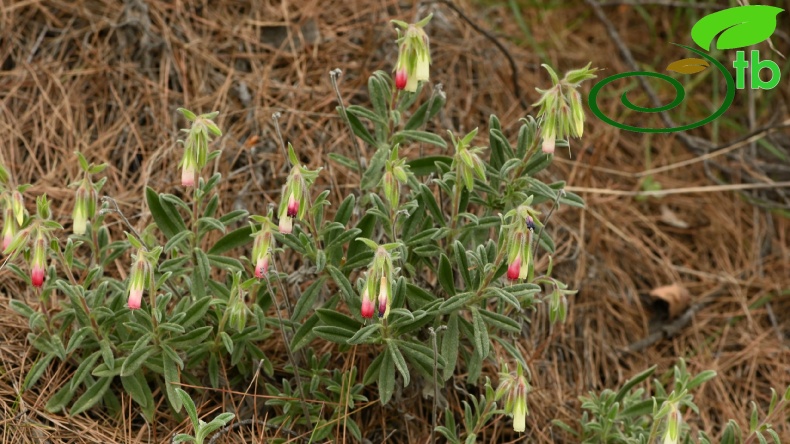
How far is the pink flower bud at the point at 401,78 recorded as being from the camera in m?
2.64

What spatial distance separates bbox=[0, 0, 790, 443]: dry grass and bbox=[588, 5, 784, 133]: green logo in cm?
24

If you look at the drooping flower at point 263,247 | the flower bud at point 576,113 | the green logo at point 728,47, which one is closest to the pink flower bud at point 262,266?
the drooping flower at point 263,247

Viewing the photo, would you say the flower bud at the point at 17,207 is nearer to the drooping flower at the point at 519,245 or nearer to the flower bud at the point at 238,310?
the flower bud at the point at 238,310

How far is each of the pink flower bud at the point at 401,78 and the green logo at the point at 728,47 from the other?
1281mm

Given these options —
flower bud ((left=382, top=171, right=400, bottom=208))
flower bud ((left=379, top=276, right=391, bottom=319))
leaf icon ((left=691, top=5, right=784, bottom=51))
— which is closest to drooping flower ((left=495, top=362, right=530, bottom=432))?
flower bud ((left=379, top=276, right=391, bottom=319))

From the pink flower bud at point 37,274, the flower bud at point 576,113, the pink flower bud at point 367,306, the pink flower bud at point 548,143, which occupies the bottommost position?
the pink flower bud at point 37,274

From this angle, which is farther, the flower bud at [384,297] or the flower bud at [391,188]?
the flower bud at [391,188]

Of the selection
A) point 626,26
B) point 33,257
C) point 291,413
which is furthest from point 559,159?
point 33,257

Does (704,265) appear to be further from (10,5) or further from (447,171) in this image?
(10,5)

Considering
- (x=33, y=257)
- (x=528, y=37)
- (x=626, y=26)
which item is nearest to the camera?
(x=33, y=257)

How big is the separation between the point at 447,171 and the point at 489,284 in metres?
0.40

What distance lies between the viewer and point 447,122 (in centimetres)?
398

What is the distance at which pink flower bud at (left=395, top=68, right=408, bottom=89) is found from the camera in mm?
2637

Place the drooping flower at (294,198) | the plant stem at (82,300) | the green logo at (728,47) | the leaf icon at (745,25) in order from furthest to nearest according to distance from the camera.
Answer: the leaf icon at (745,25) < the green logo at (728,47) < the plant stem at (82,300) < the drooping flower at (294,198)
